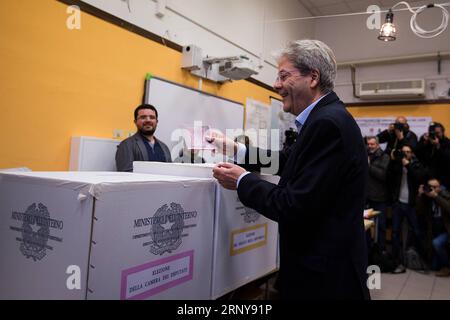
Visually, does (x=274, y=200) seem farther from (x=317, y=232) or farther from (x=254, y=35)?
(x=254, y=35)

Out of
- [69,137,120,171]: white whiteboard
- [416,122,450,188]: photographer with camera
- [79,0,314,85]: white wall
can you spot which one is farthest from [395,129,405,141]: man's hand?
[69,137,120,171]: white whiteboard

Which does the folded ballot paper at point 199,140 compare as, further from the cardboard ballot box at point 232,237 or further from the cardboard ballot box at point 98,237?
the cardboard ballot box at point 98,237

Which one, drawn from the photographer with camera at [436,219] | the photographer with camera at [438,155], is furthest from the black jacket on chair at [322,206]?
the photographer with camera at [438,155]

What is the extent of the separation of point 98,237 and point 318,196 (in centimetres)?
51

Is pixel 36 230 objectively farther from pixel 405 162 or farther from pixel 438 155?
pixel 438 155

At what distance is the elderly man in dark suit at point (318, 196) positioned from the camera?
0.87 m

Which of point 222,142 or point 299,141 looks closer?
point 299,141

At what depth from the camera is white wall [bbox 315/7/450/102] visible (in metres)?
4.76

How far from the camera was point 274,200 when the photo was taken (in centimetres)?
88

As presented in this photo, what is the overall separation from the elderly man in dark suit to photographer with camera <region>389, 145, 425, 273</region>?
3.40m

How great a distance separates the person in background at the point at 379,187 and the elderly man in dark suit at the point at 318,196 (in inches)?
131

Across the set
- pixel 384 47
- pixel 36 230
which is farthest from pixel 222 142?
pixel 384 47

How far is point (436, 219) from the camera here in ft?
12.7
